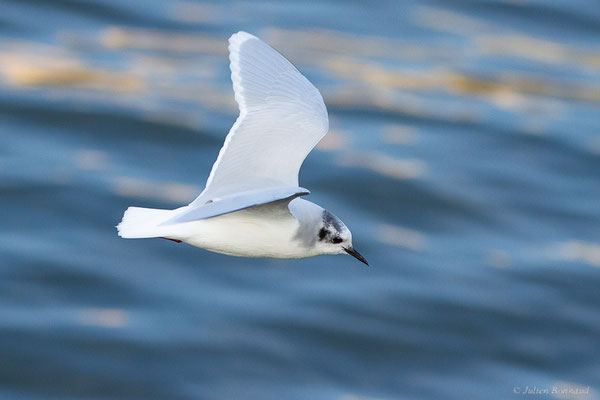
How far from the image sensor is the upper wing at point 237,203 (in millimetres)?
4527

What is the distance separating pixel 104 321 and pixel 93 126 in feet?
Result: 10.7

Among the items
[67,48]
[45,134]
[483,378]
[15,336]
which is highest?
[67,48]

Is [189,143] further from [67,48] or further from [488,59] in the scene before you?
[488,59]

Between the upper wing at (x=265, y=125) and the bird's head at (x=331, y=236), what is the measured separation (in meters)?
0.27

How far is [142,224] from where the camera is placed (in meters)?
5.13

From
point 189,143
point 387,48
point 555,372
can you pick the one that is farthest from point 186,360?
point 387,48

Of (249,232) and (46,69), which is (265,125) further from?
(46,69)

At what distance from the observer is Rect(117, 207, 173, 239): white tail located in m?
4.97

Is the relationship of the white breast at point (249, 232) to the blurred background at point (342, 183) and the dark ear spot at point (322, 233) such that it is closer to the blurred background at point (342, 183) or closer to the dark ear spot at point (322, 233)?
the dark ear spot at point (322, 233)

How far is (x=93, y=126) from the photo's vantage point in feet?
44.9

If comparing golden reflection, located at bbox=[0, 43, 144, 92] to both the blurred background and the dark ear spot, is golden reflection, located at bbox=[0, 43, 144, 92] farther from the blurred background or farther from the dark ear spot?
the dark ear spot

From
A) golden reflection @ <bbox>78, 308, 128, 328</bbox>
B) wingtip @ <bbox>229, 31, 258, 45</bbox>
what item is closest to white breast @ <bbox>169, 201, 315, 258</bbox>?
wingtip @ <bbox>229, 31, 258, 45</bbox>

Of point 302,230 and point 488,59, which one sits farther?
point 488,59

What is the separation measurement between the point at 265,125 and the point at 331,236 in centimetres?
77
